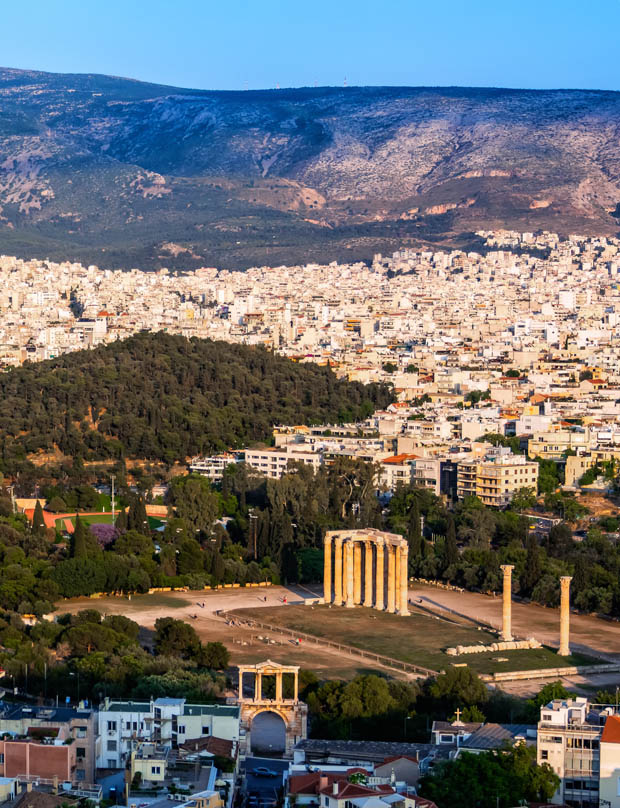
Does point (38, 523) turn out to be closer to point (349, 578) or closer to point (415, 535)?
point (349, 578)

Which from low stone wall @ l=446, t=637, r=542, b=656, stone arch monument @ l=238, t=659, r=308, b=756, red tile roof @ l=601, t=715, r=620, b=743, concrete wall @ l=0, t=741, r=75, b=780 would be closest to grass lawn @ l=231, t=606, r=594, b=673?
low stone wall @ l=446, t=637, r=542, b=656

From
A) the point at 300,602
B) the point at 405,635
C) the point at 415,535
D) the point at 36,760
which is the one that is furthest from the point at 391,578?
the point at 36,760

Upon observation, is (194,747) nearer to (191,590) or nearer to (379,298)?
(191,590)

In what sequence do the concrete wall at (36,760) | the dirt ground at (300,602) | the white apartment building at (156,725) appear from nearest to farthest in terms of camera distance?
the concrete wall at (36,760) → the white apartment building at (156,725) → the dirt ground at (300,602)

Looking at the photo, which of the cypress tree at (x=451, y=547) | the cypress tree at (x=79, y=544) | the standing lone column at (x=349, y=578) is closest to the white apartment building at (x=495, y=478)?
the cypress tree at (x=451, y=547)

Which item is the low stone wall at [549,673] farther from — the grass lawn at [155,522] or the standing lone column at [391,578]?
the grass lawn at [155,522]
